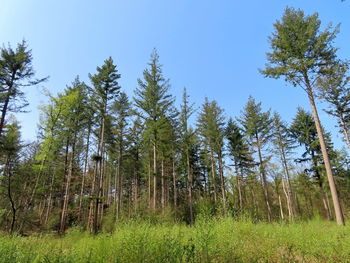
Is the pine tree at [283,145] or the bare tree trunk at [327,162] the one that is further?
the pine tree at [283,145]

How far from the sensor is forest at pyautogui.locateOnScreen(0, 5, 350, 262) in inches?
175

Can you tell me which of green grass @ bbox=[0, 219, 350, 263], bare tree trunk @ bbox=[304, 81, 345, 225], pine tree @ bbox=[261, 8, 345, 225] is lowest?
green grass @ bbox=[0, 219, 350, 263]

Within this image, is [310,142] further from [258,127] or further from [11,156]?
[11,156]

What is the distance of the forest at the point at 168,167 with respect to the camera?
444 cm

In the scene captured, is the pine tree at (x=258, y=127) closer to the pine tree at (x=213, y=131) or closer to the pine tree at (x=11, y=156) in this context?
the pine tree at (x=213, y=131)

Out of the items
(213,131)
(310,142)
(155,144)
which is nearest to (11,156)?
(155,144)

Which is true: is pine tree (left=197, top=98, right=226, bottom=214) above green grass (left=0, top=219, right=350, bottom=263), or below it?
above

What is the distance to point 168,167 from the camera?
837 inches

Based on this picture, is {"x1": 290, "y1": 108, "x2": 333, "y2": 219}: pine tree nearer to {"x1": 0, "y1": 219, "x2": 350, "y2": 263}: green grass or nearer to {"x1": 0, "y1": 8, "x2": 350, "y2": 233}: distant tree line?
{"x1": 0, "y1": 8, "x2": 350, "y2": 233}: distant tree line

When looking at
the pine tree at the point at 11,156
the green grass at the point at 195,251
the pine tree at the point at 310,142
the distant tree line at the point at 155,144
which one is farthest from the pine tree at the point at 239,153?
the pine tree at the point at 11,156

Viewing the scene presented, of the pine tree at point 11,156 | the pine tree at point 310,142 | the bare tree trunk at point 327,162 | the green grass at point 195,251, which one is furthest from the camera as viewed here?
the pine tree at point 310,142

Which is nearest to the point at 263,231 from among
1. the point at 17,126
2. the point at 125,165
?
the point at 125,165

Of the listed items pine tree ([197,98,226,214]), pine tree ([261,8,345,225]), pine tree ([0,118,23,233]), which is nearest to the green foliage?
pine tree ([261,8,345,225])

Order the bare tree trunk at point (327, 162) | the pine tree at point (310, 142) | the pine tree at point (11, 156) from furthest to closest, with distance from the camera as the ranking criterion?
the pine tree at point (310, 142) < the pine tree at point (11, 156) < the bare tree trunk at point (327, 162)
